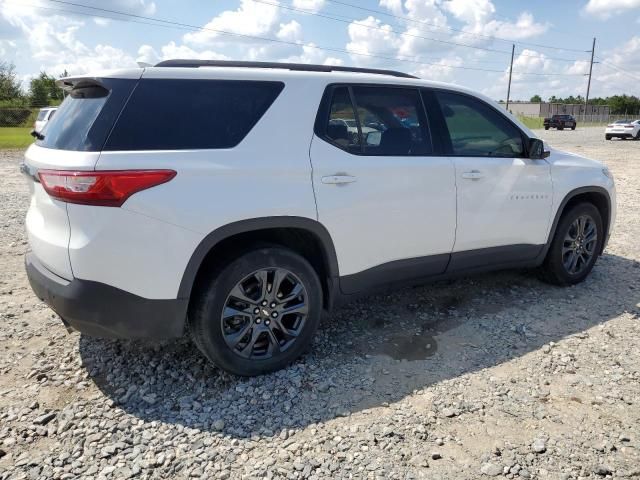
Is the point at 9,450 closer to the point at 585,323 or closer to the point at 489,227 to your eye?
the point at 489,227

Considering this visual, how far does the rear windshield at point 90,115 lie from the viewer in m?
2.72

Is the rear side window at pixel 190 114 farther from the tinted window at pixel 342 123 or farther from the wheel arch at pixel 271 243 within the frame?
the wheel arch at pixel 271 243

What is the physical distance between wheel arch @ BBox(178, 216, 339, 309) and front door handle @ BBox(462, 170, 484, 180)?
1276 mm

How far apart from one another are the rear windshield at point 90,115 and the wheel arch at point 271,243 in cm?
79

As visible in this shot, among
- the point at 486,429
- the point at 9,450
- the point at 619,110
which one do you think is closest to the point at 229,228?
the point at 9,450

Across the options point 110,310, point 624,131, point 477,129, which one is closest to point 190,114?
point 110,310

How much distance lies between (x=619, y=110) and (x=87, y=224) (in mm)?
99956

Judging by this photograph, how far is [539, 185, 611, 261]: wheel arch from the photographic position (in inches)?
182

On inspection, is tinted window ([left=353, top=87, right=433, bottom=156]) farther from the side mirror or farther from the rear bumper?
the rear bumper

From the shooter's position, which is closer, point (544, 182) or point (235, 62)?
point (235, 62)

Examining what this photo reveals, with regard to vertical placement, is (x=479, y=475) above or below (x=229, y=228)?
below

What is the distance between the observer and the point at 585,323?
4.16 m

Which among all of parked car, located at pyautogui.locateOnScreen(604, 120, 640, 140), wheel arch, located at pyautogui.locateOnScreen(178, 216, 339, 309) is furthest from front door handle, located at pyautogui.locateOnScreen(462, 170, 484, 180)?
parked car, located at pyautogui.locateOnScreen(604, 120, 640, 140)

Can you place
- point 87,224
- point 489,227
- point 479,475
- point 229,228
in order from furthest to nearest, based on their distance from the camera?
point 489,227 < point 229,228 < point 87,224 < point 479,475
